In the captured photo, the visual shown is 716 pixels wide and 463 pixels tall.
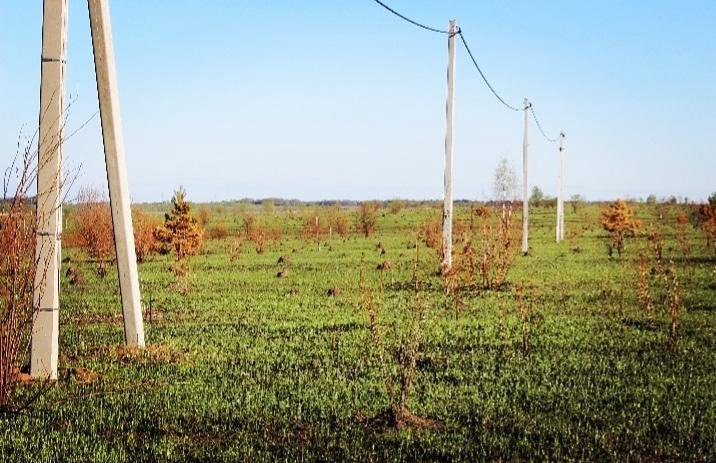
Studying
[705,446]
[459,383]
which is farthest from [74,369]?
[705,446]

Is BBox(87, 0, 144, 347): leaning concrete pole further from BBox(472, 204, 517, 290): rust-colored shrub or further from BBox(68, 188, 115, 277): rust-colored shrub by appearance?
BBox(68, 188, 115, 277): rust-colored shrub

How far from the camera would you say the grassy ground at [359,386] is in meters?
6.36

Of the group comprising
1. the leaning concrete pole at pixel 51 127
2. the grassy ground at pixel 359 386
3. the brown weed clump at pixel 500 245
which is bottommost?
the grassy ground at pixel 359 386

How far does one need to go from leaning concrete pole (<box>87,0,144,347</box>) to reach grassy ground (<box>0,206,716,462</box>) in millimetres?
890

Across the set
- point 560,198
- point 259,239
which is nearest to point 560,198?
point 560,198

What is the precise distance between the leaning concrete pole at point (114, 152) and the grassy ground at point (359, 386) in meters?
0.89

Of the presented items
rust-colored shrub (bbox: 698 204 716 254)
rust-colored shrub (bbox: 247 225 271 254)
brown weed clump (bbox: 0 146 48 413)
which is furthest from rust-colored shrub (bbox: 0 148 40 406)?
rust-colored shrub (bbox: 247 225 271 254)

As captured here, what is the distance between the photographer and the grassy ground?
6.36 m

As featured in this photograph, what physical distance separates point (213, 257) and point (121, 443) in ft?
97.0

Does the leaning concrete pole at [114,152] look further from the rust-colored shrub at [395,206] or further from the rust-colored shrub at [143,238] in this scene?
the rust-colored shrub at [395,206]

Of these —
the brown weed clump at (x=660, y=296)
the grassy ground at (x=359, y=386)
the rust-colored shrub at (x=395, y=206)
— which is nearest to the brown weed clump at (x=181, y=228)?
the grassy ground at (x=359, y=386)

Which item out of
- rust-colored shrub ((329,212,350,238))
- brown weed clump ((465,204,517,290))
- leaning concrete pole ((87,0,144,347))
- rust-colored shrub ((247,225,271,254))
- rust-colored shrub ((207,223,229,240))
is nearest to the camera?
leaning concrete pole ((87,0,144,347))

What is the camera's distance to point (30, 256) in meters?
7.64

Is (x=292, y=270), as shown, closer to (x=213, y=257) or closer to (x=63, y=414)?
(x=213, y=257)
